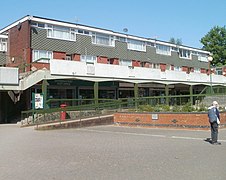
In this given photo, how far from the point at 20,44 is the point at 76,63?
22.6 ft

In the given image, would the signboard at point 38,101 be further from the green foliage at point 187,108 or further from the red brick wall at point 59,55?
the green foliage at point 187,108

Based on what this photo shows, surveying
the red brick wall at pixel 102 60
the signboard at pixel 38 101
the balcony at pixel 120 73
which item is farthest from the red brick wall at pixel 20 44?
the red brick wall at pixel 102 60

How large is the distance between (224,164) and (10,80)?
1803 centimetres

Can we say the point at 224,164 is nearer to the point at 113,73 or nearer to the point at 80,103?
the point at 80,103

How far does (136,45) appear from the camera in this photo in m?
38.2

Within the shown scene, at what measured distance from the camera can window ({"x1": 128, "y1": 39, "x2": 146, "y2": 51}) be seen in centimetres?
3741

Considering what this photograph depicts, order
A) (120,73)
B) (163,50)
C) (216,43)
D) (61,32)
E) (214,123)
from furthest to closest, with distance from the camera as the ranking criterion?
(216,43), (163,50), (61,32), (120,73), (214,123)

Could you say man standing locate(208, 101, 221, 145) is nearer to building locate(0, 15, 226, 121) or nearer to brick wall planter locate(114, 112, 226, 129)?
brick wall planter locate(114, 112, 226, 129)

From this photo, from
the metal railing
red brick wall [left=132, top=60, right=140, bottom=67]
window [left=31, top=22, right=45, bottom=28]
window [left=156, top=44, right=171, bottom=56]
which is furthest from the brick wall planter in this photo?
window [left=156, top=44, right=171, bottom=56]

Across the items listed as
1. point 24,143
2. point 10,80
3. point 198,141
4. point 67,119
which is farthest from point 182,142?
point 10,80

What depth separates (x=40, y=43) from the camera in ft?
92.4

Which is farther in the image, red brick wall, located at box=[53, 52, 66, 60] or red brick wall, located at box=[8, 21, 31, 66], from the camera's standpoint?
red brick wall, located at box=[53, 52, 66, 60]

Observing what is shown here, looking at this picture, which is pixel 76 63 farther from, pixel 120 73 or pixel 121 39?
pixel 121 39

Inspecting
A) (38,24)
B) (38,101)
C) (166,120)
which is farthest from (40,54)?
(166,120)
